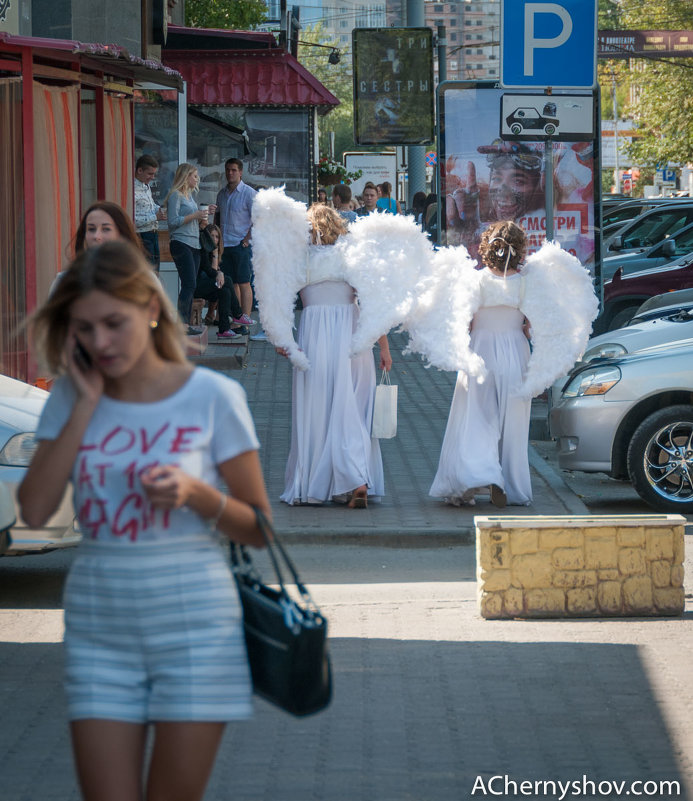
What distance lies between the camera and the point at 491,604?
6.76 metres

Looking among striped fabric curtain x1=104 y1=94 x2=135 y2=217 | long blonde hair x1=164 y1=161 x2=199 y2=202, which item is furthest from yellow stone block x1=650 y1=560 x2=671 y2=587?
long blonde hair x1=164 y1=161 x2=199 y2=202

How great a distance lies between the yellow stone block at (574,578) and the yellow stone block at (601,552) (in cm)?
4

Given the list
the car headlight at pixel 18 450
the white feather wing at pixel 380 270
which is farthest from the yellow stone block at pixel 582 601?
the white feather wing at pixel 380 270

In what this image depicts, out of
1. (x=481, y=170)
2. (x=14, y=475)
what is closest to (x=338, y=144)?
(x=481, y=170)

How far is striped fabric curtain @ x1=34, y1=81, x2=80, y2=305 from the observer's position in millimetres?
11719

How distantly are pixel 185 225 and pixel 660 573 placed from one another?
392 inches

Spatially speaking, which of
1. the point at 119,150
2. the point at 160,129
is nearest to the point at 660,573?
the point at 119,150

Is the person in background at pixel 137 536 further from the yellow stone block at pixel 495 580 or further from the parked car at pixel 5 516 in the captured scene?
the yellow stone block at pixel 495 580

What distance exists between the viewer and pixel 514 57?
36.3 ft

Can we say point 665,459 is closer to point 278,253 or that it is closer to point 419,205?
point 278,253

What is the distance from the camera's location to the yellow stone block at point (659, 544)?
6711mm

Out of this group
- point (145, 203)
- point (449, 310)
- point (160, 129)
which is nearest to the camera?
point (449, 310)

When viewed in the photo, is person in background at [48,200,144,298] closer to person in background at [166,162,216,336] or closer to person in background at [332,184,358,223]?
person in background at [166,162,216,336]

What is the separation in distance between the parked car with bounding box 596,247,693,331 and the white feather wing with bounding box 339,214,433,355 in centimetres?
952
